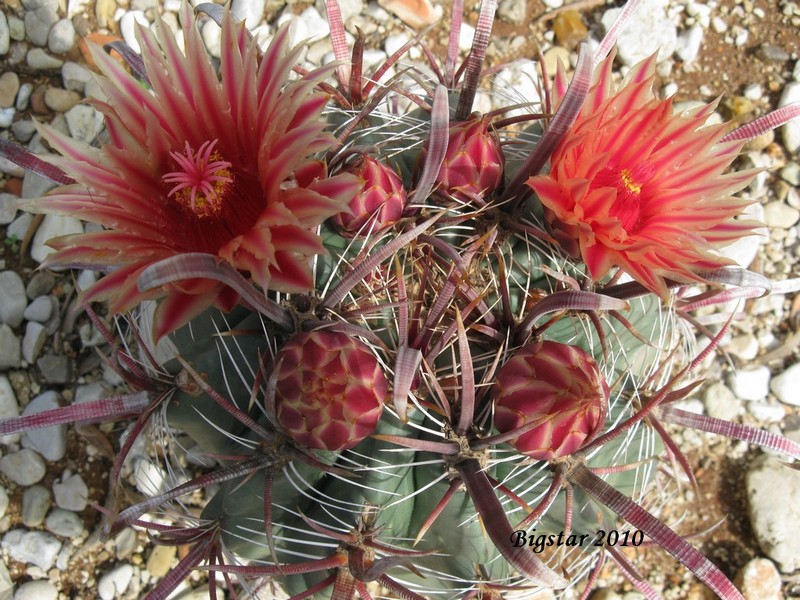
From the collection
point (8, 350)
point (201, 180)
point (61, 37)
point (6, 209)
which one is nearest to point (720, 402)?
point (201, 180)

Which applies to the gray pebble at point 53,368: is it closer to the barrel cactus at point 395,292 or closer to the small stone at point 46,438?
the small stone at point 46,438

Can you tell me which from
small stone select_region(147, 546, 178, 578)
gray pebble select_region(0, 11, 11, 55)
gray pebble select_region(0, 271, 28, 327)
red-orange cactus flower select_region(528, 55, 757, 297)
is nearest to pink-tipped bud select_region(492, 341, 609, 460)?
red-orange cactus flower select_region(528, 55, 757, 297)

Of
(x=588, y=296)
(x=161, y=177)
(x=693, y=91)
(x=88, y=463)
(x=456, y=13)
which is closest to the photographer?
(x=588, y=296)

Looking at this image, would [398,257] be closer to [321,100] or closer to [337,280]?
[337,280]

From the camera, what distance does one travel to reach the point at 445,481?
1370 mm

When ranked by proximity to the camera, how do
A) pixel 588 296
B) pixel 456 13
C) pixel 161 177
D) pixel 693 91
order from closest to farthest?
1. pixel 588 296
2. pixel 161 177
3. pixel 456 13
4. pixel 693 91

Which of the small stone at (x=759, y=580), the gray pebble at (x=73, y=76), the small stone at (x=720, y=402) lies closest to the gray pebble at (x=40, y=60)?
the gray pebble at (x=73, y=76)

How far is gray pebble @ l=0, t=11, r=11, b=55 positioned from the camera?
2566 millimetres

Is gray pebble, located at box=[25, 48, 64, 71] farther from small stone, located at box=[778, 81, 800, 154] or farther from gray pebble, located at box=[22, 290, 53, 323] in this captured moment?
small stone, located at box=[778, 81, 800, 154]

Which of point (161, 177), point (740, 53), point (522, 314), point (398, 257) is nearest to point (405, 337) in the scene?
point (398, 257)

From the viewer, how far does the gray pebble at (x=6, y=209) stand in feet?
8.14

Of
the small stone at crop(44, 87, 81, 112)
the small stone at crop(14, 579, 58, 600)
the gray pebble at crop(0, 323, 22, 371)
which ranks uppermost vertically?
the small stone at crop(44, 87, 81, 112)

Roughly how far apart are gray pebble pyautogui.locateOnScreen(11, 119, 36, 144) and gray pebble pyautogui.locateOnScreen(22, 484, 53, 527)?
117 cm

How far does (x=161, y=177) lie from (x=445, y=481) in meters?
0.75
